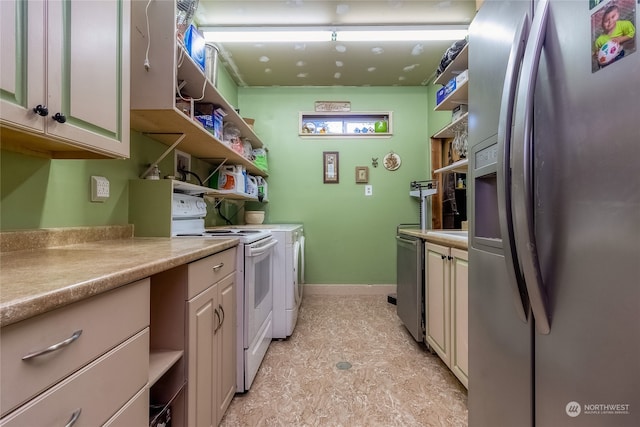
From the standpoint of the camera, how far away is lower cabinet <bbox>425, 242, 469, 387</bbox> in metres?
1.44

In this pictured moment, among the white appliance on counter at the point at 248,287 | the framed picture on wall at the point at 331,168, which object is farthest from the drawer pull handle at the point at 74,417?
the framed picture on wall at the point at 331,168

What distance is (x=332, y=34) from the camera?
95.1 inches

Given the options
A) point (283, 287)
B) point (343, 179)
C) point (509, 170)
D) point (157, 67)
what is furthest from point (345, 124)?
point (509, 170)

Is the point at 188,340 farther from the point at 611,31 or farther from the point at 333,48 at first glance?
the point at 333,48

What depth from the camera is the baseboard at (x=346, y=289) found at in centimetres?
339

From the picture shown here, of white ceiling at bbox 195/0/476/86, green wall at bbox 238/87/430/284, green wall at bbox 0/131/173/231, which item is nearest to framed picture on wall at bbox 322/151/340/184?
green wall at bbox 238/87/430/284

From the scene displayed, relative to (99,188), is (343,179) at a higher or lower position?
higher

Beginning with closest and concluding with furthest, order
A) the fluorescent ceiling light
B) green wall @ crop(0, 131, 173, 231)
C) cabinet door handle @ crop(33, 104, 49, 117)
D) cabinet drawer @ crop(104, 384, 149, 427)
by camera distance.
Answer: cabinet drawer @ crop(104, 384, 149, 427)
cabinet door handle @ crop(33, 104, 49, 117)
green wall @ crop(0, 131, 173, 231)
the fluorescent ceiling light

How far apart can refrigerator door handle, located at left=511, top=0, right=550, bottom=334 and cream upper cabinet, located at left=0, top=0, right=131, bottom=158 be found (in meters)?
1.30

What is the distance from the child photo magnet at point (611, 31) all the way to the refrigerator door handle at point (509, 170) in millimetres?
163

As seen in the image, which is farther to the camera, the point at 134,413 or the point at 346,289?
the point at 346,289

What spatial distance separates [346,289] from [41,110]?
3.13 metres

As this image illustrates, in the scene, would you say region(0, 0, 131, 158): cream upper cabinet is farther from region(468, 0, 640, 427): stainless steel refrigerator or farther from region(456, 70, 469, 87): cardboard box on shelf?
region(456, 70, 469, 87): cardboard box on shelf

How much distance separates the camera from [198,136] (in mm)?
1757
